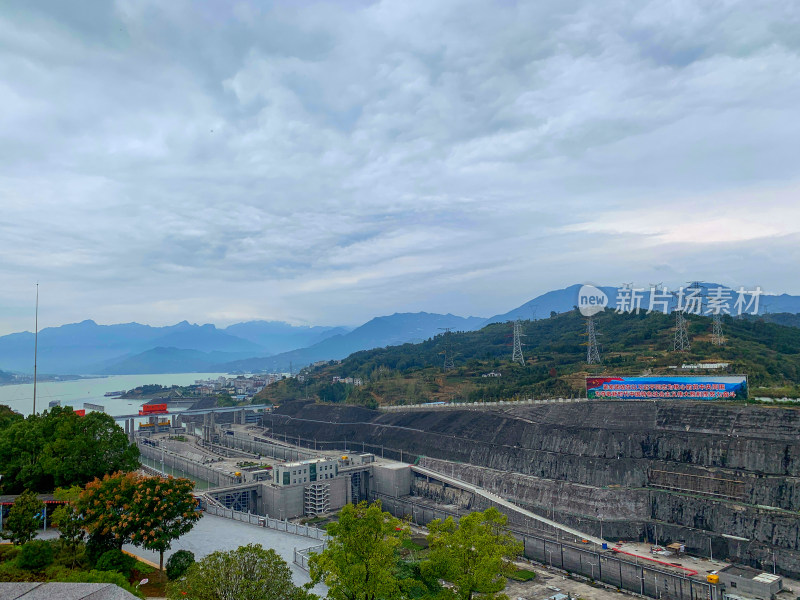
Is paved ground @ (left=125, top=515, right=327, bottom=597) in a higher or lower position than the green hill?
lower

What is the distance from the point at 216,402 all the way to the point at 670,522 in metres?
134

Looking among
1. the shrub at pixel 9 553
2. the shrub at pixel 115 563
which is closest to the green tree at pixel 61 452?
the shrub at pixel 9 553

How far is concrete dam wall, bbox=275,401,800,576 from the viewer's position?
137 feet

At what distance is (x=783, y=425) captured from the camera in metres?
48.6

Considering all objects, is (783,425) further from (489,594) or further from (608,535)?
(489,594)

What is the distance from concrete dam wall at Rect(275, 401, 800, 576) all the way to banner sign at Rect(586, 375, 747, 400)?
1.24 m

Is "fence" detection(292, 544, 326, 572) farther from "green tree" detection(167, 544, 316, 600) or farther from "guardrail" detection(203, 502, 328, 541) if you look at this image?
"green tree" detection(167, 544, 316, 600)

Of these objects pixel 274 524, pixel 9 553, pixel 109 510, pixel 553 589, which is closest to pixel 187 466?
pixel 274 524

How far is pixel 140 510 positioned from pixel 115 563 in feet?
7.82

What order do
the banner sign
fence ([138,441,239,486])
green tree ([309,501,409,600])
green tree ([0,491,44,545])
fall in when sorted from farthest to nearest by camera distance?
fence ([138,441,239,486]), the banner sign, green tree ([0,491,44,545]), green tree ([309,501,409,600])

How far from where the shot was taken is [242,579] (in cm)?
1644

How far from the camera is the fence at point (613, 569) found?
1412 inches

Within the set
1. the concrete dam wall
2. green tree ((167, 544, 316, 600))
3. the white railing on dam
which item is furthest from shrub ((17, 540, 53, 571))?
the white railing on dam

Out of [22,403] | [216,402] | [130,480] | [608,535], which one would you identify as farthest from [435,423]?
[22,403]
